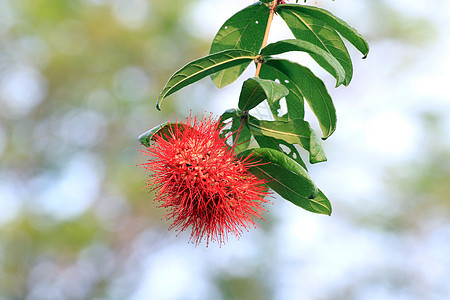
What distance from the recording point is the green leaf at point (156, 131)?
2.77ft

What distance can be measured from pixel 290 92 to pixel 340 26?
0.49 ft

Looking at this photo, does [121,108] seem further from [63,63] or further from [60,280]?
[60,280]

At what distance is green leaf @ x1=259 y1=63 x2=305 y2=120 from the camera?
0.90 meters

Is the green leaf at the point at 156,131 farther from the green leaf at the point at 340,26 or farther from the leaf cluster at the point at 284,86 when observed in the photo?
the green leaf at the point at 340,26

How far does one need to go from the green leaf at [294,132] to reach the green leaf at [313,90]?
5 cm

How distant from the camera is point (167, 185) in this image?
2.93 ft

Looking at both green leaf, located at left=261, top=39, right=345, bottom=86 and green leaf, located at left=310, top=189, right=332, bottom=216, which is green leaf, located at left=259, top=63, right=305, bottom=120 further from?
green leaf, located at left=310, top=189, right=332, bottom=216

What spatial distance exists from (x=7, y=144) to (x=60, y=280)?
233cm

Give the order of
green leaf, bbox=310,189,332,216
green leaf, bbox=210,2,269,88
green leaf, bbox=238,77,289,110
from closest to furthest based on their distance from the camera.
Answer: green leaf, bbox=238,77,289,110
green leaf, bbox=310,189,332,216
green leaf, bbox=210,2,269,88

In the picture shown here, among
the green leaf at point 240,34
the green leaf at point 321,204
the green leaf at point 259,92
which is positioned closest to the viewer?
the green leaf at point 259,92

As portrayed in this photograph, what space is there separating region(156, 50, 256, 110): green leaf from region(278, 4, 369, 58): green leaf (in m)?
0.16

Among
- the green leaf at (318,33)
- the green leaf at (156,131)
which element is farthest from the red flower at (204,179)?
the green leaf at (318,33)

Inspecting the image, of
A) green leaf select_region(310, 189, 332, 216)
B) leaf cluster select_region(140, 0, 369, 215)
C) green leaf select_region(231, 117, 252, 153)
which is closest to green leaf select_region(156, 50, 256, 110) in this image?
leaf cluster select_region(140, 0, 369, 215)

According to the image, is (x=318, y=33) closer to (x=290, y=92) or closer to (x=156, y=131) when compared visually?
(x=290, y=92)
